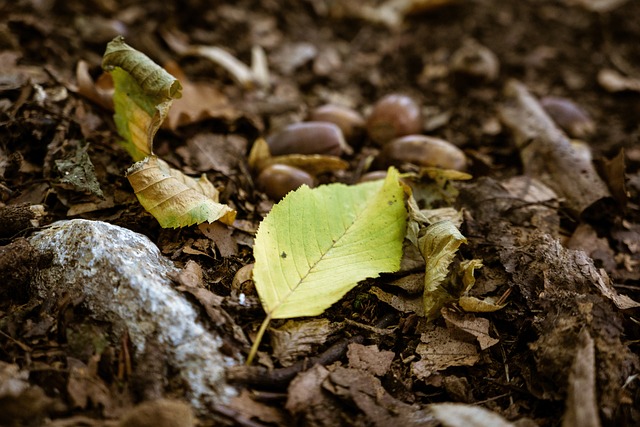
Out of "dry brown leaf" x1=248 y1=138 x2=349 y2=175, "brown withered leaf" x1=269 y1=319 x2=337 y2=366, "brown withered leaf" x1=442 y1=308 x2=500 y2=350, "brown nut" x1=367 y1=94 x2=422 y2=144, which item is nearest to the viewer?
"brown withered leaf" x1=269 y1=319 x2=337 y2=366

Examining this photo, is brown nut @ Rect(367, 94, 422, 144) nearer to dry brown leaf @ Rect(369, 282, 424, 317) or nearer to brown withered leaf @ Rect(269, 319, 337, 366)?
dry brown leaf @ Rect(369, 282, 424, 317)

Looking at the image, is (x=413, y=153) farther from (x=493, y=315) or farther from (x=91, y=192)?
(x=91, y=192)

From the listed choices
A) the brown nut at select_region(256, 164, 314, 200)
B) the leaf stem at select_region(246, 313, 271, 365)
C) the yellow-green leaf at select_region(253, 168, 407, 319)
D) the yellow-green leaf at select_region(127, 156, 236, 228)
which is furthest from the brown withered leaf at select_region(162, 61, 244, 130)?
the leaf stem at select_region(246, 313, 271, 365)

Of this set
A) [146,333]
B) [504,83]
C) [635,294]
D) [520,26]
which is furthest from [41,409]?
[520,26]

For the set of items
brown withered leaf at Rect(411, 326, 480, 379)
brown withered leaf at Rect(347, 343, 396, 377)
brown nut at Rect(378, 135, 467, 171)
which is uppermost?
brown nut at Rect(378, 135, 467, 171)

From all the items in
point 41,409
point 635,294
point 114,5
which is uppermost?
point 114,5

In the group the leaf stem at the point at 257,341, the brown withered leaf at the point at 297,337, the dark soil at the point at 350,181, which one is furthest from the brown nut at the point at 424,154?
the leaf stem at the point at 257,341
